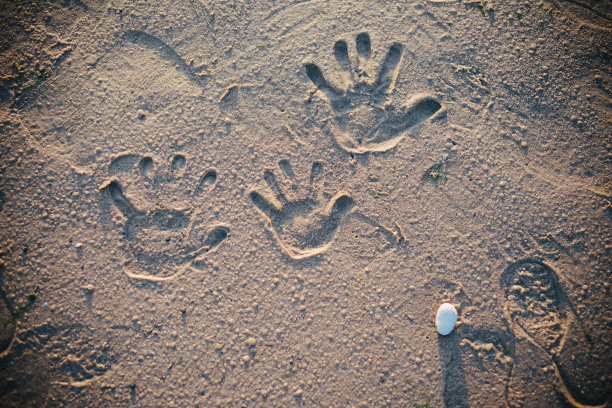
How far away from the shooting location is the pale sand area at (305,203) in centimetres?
198

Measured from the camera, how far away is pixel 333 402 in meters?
1.94

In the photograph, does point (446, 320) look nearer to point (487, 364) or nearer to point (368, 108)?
point (487, 364)

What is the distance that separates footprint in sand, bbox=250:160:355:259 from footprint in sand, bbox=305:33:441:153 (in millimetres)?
355

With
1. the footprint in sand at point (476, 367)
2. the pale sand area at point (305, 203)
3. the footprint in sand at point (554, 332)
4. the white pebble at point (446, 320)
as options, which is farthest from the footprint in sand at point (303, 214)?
the footprint in sand at point (554, 332)

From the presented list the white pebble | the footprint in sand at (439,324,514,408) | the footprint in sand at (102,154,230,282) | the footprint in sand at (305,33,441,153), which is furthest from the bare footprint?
the footprint in sand at (102,154,230,282)

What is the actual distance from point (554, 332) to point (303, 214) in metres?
1.62

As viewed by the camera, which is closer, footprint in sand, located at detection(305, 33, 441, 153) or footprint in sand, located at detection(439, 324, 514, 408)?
footprint in sand, located at detection(439, 324, 514, 408)

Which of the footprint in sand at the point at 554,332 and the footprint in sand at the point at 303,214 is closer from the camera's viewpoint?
the footprint in sand at the point at 554,332

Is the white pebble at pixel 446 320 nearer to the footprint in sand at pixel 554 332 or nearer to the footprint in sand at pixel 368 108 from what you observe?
the footprint in sand at pixel 554 332

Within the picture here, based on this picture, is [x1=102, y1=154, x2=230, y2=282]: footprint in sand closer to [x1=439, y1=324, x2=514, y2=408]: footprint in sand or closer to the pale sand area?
the pale sand area

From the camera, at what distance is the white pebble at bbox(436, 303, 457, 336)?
196 cm

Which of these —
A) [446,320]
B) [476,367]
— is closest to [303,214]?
[446,320]

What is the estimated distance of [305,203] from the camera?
2.14 m

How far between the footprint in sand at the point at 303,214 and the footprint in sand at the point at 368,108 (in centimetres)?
36
